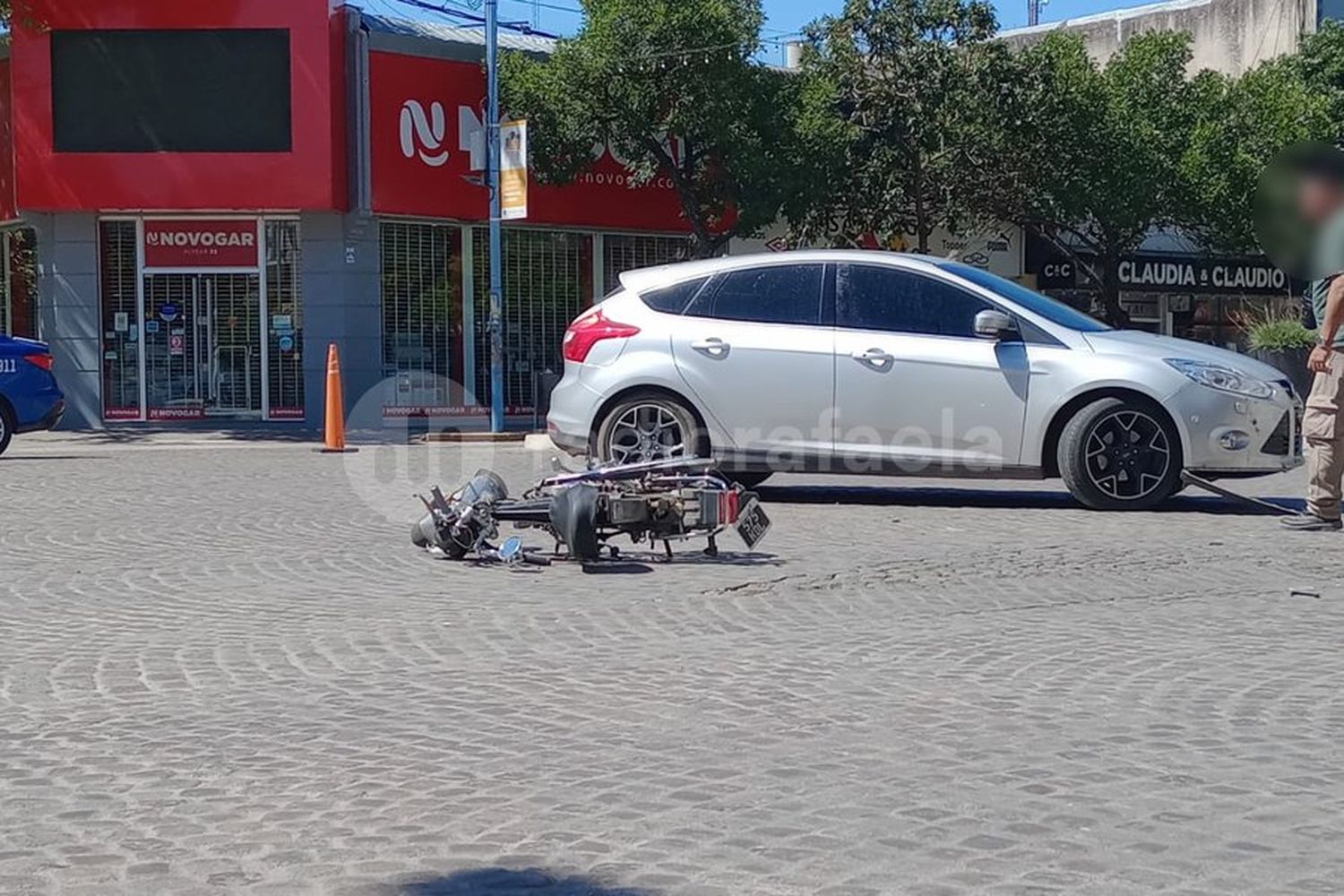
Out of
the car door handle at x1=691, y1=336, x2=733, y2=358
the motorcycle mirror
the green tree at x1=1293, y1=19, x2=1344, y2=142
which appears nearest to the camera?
the motorcycle mirror

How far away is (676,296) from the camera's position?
1206 cm

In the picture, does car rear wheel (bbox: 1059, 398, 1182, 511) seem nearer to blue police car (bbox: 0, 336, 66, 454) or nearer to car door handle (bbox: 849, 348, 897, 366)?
car door handle (bbox: 849, 348, 897, 366)

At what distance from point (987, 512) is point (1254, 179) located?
60.2ft

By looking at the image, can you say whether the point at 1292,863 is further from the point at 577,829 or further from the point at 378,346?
the point at 378,346

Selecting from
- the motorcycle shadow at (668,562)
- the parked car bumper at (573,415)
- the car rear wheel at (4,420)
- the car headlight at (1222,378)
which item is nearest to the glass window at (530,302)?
the car rear wheel at (4,420)

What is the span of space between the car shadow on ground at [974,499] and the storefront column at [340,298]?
12211 millimetres

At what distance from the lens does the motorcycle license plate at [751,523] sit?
9.12m

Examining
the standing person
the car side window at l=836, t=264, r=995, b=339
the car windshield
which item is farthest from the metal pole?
the standing person

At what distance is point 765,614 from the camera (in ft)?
25.3

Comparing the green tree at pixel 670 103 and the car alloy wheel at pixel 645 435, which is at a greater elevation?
the green tree at pixel 670 103

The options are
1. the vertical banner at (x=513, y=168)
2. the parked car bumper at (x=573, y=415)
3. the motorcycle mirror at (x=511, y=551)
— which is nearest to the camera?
the motorcycle mirror at (x=511, y=551)

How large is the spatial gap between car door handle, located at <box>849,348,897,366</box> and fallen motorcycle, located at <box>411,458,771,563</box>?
2360 mm

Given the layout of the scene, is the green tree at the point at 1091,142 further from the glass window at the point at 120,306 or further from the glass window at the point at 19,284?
the glass window at the point at 19,284

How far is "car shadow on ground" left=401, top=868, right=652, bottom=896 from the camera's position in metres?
3.96
